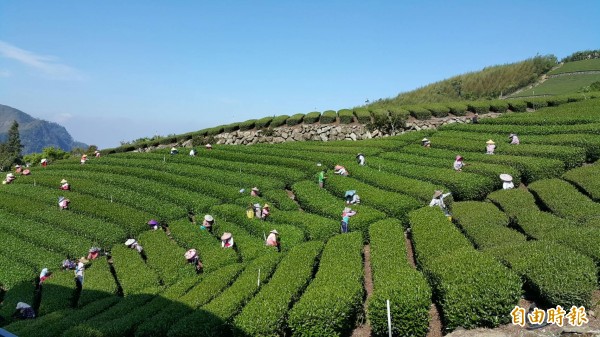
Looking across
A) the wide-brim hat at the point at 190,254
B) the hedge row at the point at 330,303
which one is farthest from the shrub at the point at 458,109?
the wide-brim hat at the point at 190,254

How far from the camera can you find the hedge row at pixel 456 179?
21328mm

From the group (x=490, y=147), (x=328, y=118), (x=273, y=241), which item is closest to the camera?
(x=273, y=241)

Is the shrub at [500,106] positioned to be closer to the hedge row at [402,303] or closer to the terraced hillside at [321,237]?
the terraced hillside at [321,237]

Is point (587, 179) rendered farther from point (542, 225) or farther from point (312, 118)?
point (312, 118)

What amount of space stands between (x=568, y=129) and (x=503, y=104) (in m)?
11.3

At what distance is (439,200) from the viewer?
66.4 ft

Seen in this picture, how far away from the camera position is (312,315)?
11508mm

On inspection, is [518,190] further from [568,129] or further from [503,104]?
[503,104]

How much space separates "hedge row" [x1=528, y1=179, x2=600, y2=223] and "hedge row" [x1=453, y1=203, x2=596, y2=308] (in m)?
2.98

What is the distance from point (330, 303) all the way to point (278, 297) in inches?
72.6

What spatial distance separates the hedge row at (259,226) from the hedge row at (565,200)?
1077cm

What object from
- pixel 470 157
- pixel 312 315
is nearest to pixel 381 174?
pixel 470 157

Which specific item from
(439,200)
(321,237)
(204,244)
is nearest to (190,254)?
(204,244)

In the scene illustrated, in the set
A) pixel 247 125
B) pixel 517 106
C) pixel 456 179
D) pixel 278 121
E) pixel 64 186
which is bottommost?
pixel 456 179
